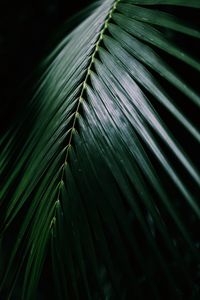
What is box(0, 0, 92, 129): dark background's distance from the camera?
2006 millimetres

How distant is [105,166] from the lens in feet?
1.81

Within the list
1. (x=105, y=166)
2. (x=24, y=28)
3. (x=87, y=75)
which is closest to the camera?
(x=105, y=166)

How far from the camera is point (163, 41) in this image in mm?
626

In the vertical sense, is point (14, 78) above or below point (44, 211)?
above

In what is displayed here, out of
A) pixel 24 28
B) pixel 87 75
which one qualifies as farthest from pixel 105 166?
pixel 24 28

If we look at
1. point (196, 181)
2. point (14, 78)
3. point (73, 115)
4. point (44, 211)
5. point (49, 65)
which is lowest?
point (196, 181)

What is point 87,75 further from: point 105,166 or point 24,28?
point 24,28

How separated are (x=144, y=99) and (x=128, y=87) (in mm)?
39

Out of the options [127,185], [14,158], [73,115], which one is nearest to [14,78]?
[14,158]

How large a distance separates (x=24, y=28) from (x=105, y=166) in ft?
5.79

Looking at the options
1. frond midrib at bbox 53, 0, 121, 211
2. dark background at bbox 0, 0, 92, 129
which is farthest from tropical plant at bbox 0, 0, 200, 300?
dark background at bbox 0, 0, 92, 129

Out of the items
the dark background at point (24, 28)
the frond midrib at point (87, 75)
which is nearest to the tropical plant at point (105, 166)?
the frond midrib at point (87, 75)

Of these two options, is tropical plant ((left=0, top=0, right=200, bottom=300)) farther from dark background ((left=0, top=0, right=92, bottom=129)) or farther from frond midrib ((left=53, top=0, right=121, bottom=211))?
dark background ((left=0, top=0, right=92, bottom=129))

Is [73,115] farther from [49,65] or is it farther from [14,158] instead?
[49,65]
